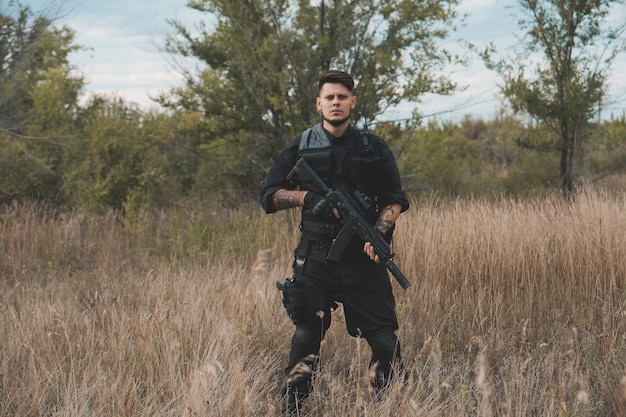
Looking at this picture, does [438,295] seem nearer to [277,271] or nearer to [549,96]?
[277,271]

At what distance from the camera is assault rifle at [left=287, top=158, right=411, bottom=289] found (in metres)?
2.96

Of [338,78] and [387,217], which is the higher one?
[338,78]

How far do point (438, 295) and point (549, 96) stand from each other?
9.39 m

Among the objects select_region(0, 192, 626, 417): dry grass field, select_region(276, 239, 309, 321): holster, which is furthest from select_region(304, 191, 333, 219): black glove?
select_region(0, 192, 626, 417): dry grass field

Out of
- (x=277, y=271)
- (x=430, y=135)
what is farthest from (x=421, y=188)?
(x=277, y=271)

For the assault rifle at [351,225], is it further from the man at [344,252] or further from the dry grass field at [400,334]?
the dry grass field at [400,334]

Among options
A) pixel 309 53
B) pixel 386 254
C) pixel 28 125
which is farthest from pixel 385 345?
pixel 28 125

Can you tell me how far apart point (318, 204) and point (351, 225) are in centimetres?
18

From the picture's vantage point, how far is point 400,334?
4164mm

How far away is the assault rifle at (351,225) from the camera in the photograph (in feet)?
9.73

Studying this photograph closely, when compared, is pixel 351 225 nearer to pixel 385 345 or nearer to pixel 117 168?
pixel 385 345

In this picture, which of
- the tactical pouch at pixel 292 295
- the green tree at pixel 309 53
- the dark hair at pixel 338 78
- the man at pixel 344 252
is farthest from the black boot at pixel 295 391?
the green tree at pixel 309 53

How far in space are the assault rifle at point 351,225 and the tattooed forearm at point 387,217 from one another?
0.15 feet

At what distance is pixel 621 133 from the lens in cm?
1722
